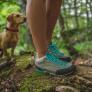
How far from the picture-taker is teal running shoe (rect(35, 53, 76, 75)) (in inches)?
143

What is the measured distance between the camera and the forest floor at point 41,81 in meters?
3.56

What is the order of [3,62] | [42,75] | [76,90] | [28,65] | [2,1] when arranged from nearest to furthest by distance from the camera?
[76,90], [42,75], [28,65], [3,62], [2,1]

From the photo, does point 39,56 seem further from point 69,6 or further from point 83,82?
point 69,6

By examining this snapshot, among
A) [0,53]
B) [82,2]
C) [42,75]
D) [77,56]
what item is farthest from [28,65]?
[82,2]

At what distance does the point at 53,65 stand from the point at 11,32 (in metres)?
1.36

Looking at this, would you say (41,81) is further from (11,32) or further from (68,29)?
(68,29)

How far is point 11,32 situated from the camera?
4.83 meters

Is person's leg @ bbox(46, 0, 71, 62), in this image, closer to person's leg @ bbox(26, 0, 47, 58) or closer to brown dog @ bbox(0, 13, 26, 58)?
person's leg @ bbox(26, 0, 47, 58)

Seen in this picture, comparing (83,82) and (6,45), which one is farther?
(6,45)

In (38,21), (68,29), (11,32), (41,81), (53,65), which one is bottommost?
(68,29)

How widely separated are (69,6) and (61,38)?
2.76 metres

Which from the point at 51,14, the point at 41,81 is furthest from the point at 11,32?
the point at 41,81

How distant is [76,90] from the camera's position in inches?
138

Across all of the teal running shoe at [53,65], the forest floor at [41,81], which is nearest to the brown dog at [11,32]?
the forest floor at [41,81]
